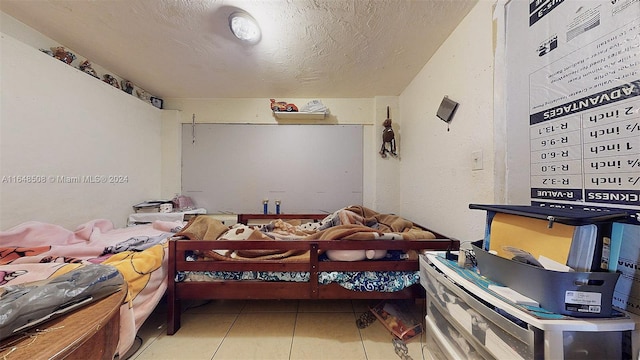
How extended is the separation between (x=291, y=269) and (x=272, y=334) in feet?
1.36

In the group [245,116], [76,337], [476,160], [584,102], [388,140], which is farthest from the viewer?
[245,116]

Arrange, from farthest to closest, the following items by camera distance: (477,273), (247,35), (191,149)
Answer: (191,149)
(247,35)
(477,273)

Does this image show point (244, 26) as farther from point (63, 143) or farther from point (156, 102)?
point (156, 102)

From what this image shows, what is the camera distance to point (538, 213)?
1.78 feet

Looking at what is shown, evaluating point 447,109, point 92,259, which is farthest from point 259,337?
point 447,109

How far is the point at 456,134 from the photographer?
1273 mm

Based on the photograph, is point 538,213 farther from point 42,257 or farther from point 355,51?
point 42,257

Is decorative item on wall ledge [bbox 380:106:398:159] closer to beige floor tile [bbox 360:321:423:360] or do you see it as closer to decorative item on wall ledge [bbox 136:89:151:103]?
beige floor tile [bbox 360:321:423:360]

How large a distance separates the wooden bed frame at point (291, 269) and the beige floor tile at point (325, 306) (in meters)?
0.33

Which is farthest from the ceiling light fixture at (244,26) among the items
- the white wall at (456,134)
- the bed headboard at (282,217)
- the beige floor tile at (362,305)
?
the beige floor tile at (362,305)

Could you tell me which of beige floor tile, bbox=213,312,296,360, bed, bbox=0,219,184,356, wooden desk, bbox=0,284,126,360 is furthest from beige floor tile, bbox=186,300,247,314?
wooden desk, bbox=0,284,126,360

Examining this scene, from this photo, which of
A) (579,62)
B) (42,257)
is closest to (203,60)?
(42,257)

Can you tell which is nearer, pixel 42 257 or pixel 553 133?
pixel 553 133

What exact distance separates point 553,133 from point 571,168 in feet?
0.44
